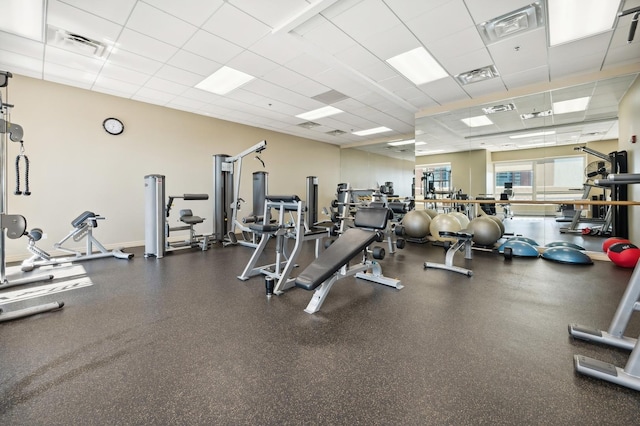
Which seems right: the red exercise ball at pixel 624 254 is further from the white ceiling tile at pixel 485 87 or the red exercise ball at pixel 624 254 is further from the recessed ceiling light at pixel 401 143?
the recessed ceiling light at pixel 401 143

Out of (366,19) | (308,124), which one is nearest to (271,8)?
(366,19)

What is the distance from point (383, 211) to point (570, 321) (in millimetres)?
1731

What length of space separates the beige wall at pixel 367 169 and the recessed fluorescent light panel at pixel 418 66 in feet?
16.5

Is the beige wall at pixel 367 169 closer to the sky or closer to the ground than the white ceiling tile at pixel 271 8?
closer to the ground

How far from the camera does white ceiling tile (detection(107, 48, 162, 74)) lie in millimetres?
3567

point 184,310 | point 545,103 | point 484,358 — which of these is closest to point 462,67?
point 545,103

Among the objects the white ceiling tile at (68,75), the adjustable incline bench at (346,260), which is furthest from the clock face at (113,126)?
the adjustable incline bench at (346,260)

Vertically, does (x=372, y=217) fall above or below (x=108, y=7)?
below

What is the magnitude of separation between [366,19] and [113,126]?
4.63 m

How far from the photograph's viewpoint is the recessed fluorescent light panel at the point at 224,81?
13.7 ft

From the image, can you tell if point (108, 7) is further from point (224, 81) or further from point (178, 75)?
point (224, 81)

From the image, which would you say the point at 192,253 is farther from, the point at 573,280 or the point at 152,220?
the point at 573,280

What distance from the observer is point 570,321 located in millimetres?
2133

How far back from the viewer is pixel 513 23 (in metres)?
2.97
